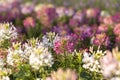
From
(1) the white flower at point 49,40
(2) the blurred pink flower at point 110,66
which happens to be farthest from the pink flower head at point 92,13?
(2) the blurred pink flower at point 110,66

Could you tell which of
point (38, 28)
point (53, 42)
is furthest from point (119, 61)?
point (38, 28)

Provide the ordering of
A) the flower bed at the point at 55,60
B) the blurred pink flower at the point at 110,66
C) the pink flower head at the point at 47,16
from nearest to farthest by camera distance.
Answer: the blurred pink flower at the point at 110,66 < the flower bed at the point at 55,60 < the pink flower head at the point at 47,16

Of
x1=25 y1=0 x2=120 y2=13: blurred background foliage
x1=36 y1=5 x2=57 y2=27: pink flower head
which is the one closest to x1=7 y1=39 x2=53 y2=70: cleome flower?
x1=36 y1=5 x2=57 y2=27: pink flower head

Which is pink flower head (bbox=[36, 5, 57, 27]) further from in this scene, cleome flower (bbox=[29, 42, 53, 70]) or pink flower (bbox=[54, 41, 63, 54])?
cleome flower (bbox=[29, 42, 53, 70])

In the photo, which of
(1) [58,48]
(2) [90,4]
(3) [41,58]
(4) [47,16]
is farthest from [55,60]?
(2) [90,4]

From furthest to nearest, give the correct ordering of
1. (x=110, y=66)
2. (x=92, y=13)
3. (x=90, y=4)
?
(x=90, y=4)
(x=92, y=13)
(x=110, y=66)

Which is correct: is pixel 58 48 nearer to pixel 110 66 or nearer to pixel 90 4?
pixel 110 66

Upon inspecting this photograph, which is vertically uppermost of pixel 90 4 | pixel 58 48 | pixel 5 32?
pixel 90 4

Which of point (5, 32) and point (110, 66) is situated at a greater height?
point (5, 32)

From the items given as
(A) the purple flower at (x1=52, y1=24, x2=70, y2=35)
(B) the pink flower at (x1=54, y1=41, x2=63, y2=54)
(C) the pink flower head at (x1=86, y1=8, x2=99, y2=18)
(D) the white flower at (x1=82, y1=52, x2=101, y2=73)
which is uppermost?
(C) the pink flower head at (x1=86, y1=8, x2=99, y2=18)

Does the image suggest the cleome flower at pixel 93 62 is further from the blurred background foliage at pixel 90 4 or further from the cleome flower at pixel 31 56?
the blurred background foliage at pixel 90 4

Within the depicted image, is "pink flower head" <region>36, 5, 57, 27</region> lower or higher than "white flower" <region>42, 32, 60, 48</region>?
higher

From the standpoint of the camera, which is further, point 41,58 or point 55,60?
point 55,60

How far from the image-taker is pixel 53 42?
507 centimetres
